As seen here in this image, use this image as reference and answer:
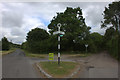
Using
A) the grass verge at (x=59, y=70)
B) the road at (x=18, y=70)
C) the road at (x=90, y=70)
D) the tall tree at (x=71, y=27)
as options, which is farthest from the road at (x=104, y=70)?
Answer: the tall tree at (x=71, y=27)

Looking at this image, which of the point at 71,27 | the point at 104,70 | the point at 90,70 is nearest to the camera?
the point at 104,70

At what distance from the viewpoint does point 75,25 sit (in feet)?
94.1

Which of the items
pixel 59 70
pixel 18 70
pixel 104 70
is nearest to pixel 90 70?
pixel 104 70

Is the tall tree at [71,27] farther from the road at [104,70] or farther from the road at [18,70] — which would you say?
the road at [104,70]

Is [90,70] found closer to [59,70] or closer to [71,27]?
[59,70]

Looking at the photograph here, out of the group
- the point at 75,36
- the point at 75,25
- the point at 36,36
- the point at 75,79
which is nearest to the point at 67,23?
the point at 75,25

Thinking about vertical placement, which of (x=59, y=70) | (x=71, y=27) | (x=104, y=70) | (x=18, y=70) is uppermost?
(x=71, y=27)

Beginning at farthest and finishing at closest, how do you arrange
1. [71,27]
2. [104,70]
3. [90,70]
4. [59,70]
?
[71,27] < [90,70] < [104,70] < [59,70]

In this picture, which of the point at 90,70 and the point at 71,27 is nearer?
the point at 90,70

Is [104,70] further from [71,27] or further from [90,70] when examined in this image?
[71,27]

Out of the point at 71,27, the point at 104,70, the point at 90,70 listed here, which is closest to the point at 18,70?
the point at 90,70

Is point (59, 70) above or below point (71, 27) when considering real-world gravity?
below

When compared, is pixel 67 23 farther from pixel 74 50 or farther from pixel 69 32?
pixel 74 50

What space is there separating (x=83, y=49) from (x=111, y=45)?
28.0 meters
